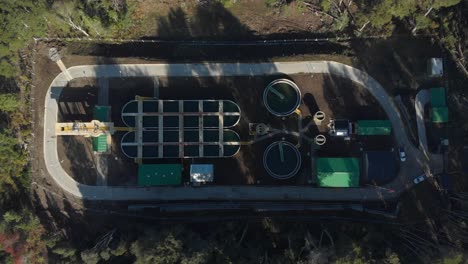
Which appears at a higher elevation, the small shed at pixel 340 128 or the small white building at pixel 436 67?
the small white building at pixel 436 67

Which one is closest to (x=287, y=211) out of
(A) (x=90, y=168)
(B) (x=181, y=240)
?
(B) (x=181, y=240)

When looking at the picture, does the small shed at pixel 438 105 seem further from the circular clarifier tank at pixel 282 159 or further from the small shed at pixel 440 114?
the circular clarifier tank at pixel 282 159

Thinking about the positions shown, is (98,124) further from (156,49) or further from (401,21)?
(401,21)

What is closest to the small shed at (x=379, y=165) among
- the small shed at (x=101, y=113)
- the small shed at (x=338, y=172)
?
the small shed at (x=338, y=172)

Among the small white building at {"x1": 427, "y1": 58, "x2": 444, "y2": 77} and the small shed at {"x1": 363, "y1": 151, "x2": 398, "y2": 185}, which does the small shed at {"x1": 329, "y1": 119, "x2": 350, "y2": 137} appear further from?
the small white building at {"x1": 427, "y1": 58, "x2": 444, "y2": 77}

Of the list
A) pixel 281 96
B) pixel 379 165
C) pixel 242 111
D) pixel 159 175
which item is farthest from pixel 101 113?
pixel 379 165

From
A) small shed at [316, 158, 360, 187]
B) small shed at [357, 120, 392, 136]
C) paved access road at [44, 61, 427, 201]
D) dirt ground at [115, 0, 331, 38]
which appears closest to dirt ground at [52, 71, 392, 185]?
paved access road at [44, 61, 427, 201]
